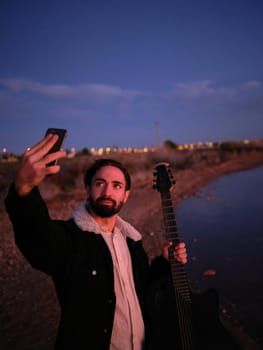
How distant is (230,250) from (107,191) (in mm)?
6117

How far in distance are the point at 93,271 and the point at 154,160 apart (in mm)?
35208

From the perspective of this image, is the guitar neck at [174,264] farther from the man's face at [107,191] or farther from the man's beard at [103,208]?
the man's beard at [103,208]

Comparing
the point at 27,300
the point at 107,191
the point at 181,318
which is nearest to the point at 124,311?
the point at 181,318

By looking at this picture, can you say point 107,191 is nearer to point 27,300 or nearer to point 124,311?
point 124,311

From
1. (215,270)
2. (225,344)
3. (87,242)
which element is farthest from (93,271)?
(215,270)

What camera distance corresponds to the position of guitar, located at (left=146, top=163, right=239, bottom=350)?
2.01 meters

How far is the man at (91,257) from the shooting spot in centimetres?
132

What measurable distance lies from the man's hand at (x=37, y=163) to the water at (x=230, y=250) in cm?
415

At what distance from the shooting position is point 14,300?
4.54 m

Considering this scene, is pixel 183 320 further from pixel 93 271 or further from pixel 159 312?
pixel 93 271

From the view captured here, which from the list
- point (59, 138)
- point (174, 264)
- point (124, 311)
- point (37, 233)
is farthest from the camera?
point (174, 264)

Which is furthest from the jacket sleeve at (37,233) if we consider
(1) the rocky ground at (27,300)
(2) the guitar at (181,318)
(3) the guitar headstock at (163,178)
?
(1) the rocky ground at (27,300)

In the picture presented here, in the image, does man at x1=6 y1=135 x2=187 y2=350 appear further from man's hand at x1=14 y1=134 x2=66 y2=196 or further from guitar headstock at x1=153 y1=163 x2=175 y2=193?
guitar headstock at x1=153 y1=163 x2=175 y2=193

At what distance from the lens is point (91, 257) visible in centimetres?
185
